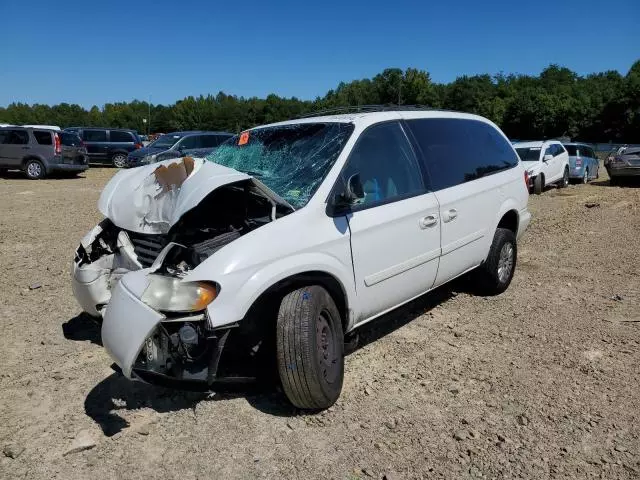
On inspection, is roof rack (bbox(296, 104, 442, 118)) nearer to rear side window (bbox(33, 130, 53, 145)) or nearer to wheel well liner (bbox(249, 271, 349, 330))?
wheel well liner (bbox(249, 271, 349, 330))

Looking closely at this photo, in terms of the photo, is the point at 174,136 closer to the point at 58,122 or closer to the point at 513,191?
the point at 513,191

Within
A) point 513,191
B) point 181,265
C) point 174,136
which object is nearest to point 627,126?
point 174,136

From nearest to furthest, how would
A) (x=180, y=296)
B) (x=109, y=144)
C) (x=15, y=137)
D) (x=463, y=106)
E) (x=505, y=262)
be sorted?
(x=180, y=296)
(x=505, y=262)
(x=15, y=137)
(x=109, y=144)
(x=463, y=106)

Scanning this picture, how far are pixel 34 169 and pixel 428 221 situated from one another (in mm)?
16792

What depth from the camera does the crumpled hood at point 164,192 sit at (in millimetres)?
3154

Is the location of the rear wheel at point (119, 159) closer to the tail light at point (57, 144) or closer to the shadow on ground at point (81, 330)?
the tail light at point (57, 144)

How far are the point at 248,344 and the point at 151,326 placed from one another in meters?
0.57

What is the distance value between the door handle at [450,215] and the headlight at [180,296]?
6.81 ft

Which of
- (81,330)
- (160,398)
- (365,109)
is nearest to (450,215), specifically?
(365,109)

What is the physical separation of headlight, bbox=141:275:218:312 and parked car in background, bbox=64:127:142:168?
20737 mm

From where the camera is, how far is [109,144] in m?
21.9

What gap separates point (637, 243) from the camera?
7734 millimetres

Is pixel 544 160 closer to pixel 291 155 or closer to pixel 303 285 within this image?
pixel 291 155

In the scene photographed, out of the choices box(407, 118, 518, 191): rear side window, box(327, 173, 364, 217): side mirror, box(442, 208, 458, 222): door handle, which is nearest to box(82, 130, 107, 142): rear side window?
box(407, 118, 518, 191): rear side window
